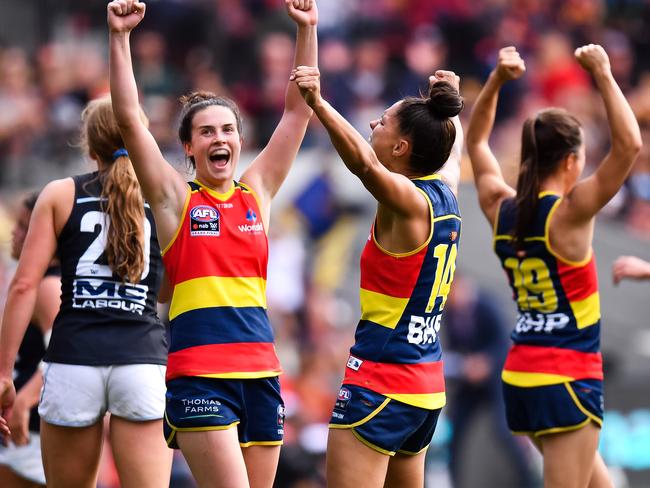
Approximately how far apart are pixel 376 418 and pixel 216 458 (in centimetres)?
73

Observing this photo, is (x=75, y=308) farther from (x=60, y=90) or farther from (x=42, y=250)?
(x=60, y=90)

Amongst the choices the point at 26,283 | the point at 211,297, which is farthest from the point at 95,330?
the point at 211,297

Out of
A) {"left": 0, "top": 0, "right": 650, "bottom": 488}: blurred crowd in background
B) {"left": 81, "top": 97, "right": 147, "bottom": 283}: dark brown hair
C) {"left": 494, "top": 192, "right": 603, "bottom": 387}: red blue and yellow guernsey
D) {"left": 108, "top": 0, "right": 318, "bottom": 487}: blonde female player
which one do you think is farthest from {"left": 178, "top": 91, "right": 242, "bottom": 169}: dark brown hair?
{"left": 0, "top": 0, "right": 650, "bottom": 488}: blurred crowd in background

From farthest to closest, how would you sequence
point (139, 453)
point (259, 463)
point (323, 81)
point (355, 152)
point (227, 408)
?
point (323, 81)
point (139, 453)
point (259, 463)
point (227, 408)
point (355, 152)

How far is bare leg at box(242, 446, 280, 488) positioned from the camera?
513cm

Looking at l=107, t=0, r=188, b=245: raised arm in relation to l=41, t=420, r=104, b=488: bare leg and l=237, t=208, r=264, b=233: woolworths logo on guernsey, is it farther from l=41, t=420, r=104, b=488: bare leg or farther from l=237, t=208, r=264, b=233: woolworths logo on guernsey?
l=41, t=420, r=104, b=488: bare leg

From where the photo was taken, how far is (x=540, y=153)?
6.11 meters

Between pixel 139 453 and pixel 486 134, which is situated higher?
pixel 486 134

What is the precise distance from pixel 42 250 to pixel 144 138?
2.97 feet

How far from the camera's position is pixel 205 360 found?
5.03 meters

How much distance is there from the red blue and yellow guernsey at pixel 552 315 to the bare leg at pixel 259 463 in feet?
5.03

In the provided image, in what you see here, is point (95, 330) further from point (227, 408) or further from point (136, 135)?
point (136, 135)

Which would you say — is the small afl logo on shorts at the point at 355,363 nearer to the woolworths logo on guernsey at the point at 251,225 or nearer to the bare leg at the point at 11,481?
the woolworths logo on guernsey at the point at 251,225

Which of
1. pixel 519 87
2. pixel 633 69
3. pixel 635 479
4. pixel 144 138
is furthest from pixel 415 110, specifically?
pixel 633 69
